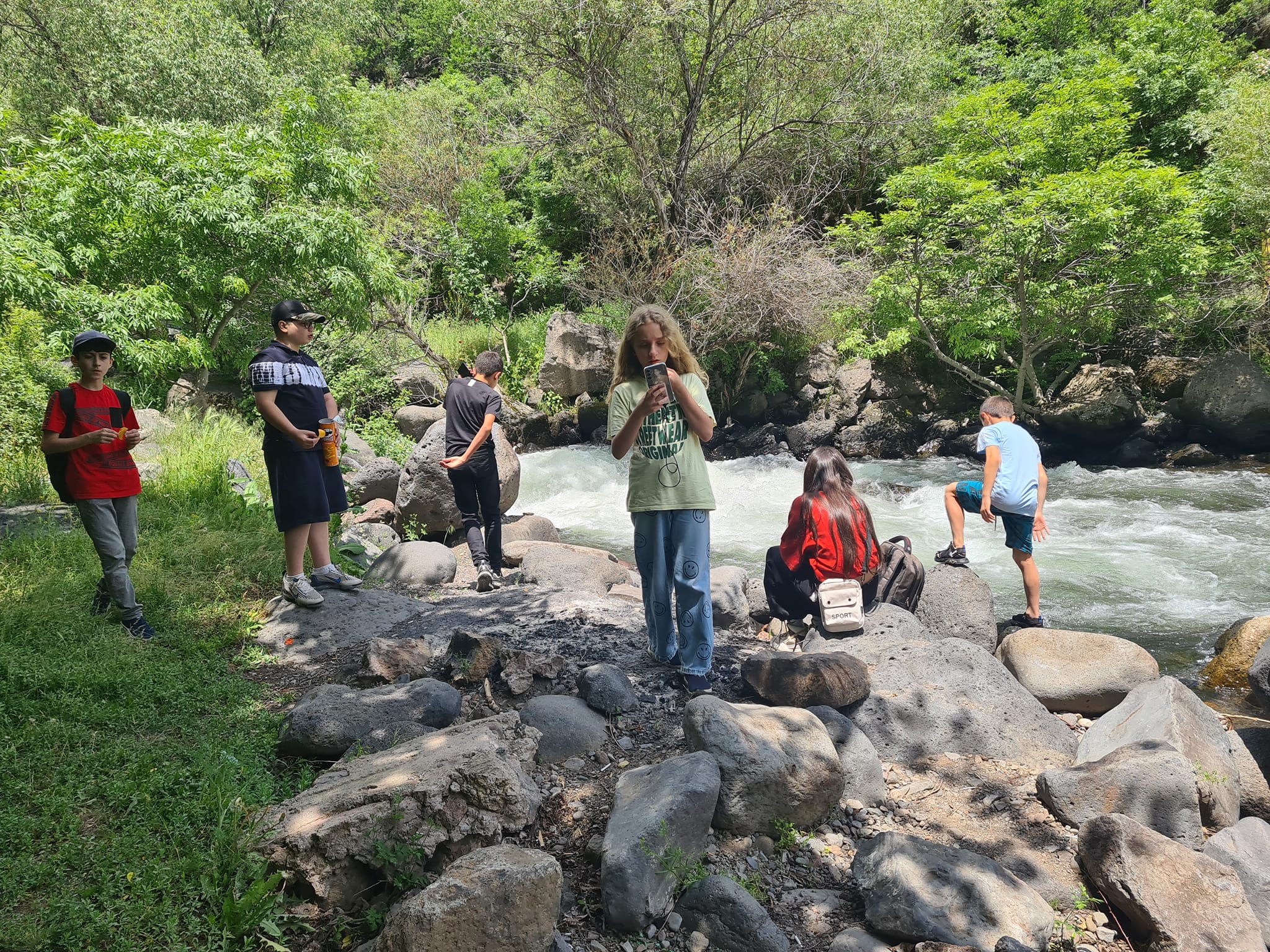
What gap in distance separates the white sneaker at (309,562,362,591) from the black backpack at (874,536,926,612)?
12.5ft

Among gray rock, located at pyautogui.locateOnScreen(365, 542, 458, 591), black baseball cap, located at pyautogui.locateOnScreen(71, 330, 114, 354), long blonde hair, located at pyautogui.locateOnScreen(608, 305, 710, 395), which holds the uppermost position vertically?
black baseball cap, located at pyautogui.locateOnScreen(71, 330, 114, 354)

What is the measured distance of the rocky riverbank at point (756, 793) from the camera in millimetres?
2449

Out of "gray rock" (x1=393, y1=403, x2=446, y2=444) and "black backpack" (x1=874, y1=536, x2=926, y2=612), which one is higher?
"gray rock" (x1=393, y1=403, x2=446, y2=444)

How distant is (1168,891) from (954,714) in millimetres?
1397

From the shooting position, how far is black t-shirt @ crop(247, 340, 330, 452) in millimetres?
4535

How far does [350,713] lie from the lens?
3318mm

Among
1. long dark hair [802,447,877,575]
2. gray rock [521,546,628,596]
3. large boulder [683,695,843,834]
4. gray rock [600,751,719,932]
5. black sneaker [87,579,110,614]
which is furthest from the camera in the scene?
gray rock [521,546,628,596]

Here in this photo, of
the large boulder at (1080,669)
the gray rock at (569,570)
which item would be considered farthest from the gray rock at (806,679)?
the gray rock at (569,570)

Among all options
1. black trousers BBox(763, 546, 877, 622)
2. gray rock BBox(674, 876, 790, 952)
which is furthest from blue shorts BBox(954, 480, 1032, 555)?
gray rock BBox(674, 876, 790, 952)

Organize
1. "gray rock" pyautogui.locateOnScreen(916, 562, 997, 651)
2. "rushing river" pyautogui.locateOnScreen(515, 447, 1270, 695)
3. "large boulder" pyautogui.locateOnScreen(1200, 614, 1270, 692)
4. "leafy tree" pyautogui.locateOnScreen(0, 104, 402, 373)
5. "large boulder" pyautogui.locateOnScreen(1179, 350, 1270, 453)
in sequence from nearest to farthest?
"large boulder" pyautogui.locateOnScreen(1200, 614, 1270, 692), "gray rock" pyautogui.locateOnScreen(916, 562, 997, 651), "rushing river" pyautogui.locateOnScreen(515, 447, 1270, 695), "leafy tree" pyautogui.locateOnScreen(0, 104, 402, 373), "large boulder" pyautogui.locateOnScreen(1179, 350, 1270, 453)

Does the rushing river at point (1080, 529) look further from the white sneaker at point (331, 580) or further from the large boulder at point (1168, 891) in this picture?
the white sneaker at point (331, 580)

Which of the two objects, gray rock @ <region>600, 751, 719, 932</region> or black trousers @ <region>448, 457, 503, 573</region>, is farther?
black trousers @ <region>448, 457, 503, 573</region>

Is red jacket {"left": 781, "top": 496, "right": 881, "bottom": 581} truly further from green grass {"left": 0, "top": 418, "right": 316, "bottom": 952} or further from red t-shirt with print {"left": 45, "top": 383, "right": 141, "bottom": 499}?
red t-shirt with print {"left": 45, "top": 383, "right": 141, "bottom": 499}

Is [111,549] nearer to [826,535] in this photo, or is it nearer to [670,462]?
[670,462]
